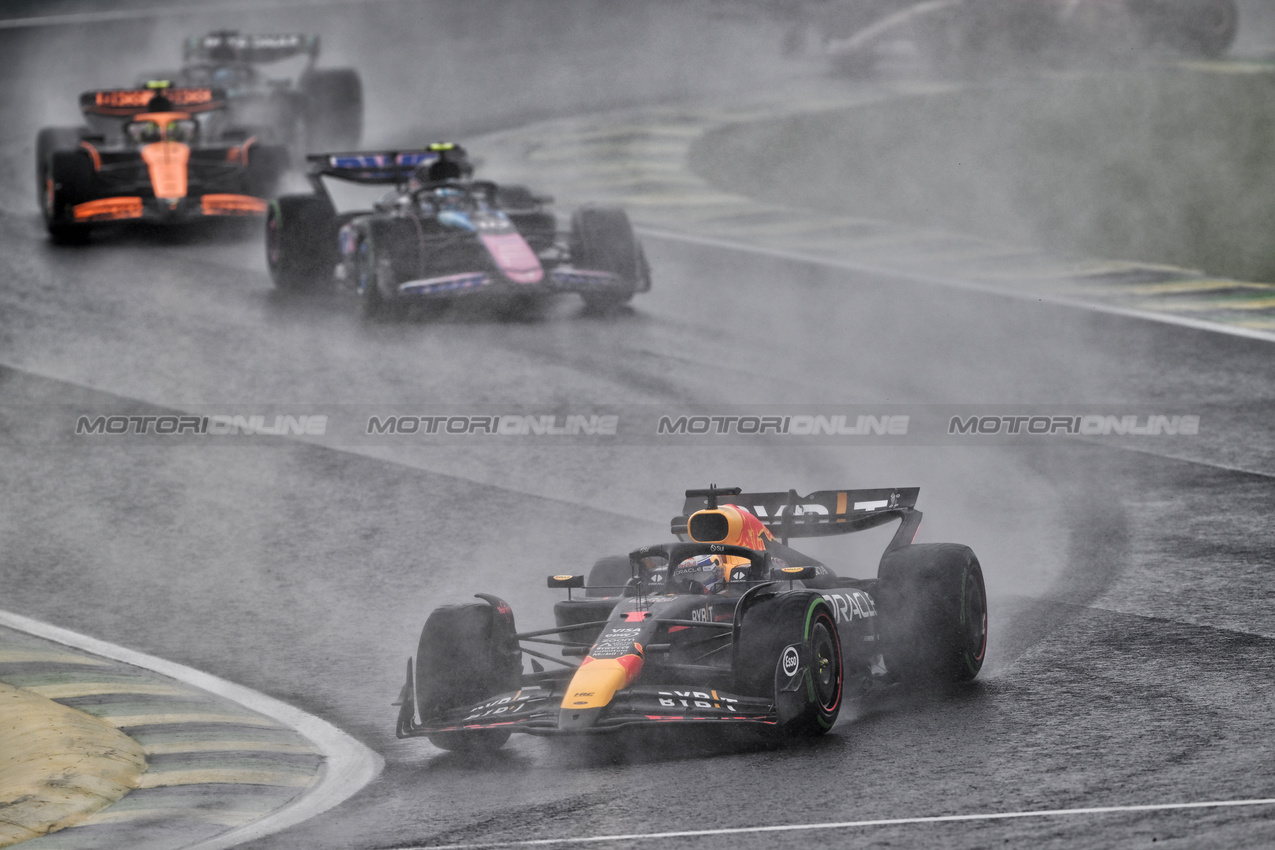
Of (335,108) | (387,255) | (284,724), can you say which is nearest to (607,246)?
(387,255)

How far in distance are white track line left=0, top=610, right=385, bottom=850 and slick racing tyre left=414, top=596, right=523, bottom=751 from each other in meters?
0.34

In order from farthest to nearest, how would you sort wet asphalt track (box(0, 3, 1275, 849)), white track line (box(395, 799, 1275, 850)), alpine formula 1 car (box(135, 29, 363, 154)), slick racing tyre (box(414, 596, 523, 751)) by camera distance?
alpine formula 1 car (box(135, 29, 363, 154))
slick racing tyre (box(414, 596, 523, 751))
wet asphalt track (box(0, 3, 1275, 849))
white track line (box(395, 799, 1275, 850))

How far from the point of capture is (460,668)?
767 cm

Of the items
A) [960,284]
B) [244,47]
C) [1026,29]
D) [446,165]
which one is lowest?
[960,284]

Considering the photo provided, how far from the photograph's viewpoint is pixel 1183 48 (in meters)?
27.3

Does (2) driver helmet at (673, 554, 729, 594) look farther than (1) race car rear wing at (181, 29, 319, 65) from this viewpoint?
No

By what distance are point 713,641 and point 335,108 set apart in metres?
17.9

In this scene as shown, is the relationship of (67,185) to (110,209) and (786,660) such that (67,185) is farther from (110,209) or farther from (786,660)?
(786,660)

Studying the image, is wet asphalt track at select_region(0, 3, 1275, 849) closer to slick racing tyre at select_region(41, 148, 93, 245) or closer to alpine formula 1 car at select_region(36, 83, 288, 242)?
slick racing tyre at select_region(41, 148, 93, 245)

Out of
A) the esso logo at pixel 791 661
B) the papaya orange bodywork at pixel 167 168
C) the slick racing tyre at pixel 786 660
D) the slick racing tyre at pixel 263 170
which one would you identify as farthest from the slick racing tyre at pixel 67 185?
the esso logo at pixel 791 661

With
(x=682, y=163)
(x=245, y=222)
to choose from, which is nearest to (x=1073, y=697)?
(x=245, y=222)

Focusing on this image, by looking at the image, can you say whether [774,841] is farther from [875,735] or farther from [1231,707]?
[1231,707]

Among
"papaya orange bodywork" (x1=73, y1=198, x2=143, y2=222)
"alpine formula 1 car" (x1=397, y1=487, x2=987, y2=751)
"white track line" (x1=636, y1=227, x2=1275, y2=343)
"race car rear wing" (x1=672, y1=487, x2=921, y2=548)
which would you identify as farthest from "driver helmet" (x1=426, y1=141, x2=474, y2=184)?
"alpine formula 1 car" (x1=397, y1=487, x2=987, y2=751)

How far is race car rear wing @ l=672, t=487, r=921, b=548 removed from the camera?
29.1 feet
